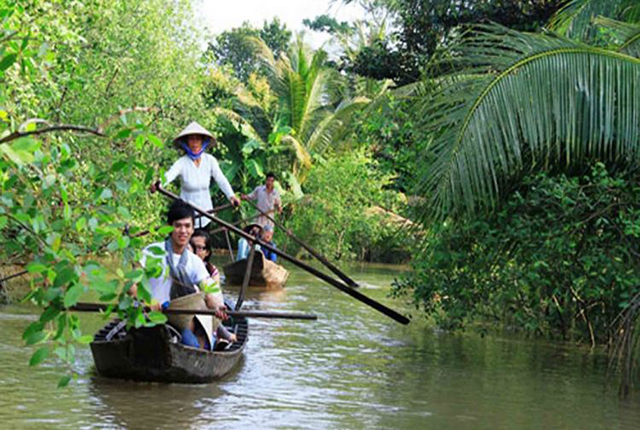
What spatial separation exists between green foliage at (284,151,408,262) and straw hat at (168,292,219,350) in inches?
695

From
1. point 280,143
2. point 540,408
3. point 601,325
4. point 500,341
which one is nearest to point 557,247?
point 540,408

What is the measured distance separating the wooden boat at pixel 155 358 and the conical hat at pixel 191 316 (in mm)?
75

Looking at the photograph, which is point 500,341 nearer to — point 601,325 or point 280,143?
point 601,325

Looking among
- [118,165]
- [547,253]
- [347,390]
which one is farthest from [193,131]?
[118,165]

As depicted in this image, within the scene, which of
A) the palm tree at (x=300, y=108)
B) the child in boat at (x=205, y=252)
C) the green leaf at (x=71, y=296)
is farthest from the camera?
the palm tree at (x=300, y=108)

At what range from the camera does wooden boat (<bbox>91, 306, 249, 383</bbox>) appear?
7441mm

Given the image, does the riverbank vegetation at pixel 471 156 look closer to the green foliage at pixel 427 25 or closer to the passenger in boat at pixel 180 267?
the green foliage at pixel 427 25

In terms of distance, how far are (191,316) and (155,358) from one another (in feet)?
1.33

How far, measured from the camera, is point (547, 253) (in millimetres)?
9148

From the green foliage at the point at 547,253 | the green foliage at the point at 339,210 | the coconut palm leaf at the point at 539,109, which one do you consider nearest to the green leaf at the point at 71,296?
the coconut palm leaf at the point at 539,109

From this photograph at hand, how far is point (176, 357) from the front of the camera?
761 cm

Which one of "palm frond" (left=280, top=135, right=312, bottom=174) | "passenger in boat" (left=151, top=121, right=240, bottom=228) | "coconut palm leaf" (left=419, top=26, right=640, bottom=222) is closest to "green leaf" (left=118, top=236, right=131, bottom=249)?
"coconut palm leaf" (left=419, top=26, right=640, bottom=222)

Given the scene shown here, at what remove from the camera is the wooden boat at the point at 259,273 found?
16500 mm

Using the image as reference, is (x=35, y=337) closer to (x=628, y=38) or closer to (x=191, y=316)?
(x=191, y=316)
